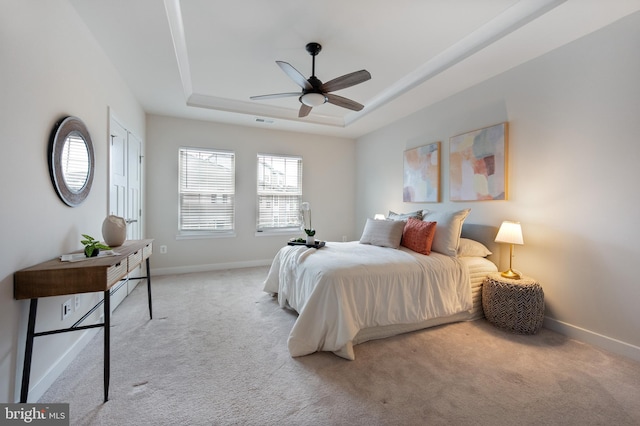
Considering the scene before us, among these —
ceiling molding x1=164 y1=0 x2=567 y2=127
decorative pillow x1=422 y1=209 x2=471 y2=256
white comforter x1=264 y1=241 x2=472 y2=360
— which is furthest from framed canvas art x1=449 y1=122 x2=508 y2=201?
white comforter x1=264 y1=241 x2=472 y2=360

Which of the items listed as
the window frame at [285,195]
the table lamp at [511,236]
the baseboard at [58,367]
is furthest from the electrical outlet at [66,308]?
the table lamp at [511,236]

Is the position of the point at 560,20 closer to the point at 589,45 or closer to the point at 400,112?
the point at 589,45

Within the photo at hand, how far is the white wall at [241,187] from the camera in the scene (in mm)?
4410

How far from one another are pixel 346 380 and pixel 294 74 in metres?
2.47

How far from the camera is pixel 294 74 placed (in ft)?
7.89

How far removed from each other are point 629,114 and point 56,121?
165 inches

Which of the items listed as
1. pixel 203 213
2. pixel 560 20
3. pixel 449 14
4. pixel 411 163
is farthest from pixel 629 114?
pixel 203 213

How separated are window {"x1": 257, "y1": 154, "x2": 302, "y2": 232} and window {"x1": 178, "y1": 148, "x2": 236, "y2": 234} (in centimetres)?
55

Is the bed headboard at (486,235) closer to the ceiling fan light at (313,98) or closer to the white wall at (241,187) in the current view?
the ceiling fan light at (313,98)

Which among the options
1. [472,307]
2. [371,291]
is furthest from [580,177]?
[371,291]

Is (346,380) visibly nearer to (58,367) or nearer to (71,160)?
(58,367)

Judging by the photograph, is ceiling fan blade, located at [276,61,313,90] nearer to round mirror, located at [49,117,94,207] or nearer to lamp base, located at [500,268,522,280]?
round mirror, located at [49,117,94,207]

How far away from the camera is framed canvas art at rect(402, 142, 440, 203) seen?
3750 millimetres

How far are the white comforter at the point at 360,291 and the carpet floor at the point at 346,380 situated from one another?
18cm
